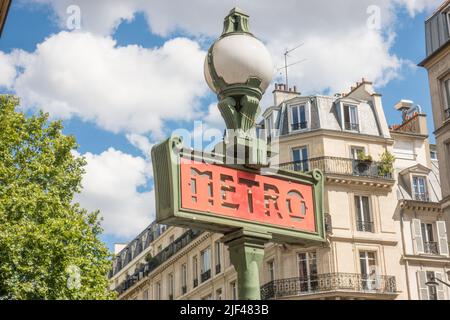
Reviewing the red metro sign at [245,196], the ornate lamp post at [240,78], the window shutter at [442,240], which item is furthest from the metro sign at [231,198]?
the window shutter at [442,240]

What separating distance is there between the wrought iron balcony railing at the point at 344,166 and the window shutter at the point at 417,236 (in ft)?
8.05

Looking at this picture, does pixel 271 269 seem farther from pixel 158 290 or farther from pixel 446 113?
pixel 158 290

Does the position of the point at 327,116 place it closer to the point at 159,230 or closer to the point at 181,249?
the point at 181,249

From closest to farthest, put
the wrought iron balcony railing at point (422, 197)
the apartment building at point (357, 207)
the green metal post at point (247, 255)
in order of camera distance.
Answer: the green metal post at point (247, 255), the apartment building at point (357, 207), the wrought iron balcony railing at point (422, 197)

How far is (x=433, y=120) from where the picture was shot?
96.6 ft

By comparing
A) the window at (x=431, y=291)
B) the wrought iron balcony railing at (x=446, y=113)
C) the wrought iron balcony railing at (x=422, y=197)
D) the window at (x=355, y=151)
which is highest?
the window at (x=355, y=151)

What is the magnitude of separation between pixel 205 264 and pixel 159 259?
7.54m

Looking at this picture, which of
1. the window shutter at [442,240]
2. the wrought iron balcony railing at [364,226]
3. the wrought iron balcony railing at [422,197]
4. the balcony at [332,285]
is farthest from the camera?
the wrought iron balcony railing at [422,197]

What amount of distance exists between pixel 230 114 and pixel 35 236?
20.2 m

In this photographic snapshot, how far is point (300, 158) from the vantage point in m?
35.6

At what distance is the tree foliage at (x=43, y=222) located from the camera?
24016 mm

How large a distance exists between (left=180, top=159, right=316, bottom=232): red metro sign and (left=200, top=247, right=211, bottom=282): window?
35.8 meters

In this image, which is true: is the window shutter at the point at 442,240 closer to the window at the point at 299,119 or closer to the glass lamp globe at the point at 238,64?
the window at the point at 299,119

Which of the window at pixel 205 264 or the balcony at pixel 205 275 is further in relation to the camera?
the window at pixel 205 264
